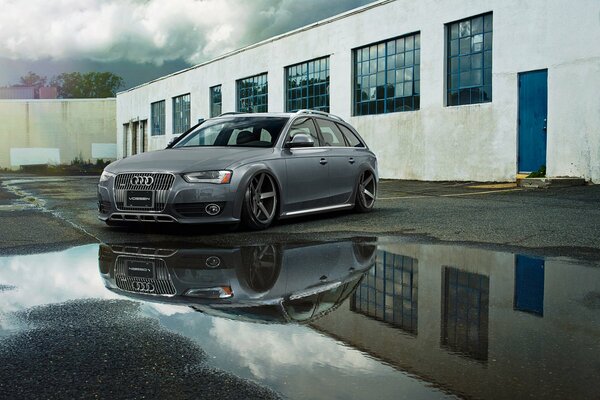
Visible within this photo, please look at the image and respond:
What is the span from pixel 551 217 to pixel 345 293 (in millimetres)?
6324

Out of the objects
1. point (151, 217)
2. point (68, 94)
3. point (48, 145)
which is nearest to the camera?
point (151, 217)

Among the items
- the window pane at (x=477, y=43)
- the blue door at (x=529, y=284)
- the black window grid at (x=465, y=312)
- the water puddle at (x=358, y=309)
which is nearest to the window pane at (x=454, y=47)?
the window pane at (x=477, y=43)

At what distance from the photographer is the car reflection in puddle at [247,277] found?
453 cm

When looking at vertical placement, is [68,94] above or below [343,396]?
above

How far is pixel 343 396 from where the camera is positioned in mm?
2855

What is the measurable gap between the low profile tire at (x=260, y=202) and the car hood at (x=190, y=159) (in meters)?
0.31

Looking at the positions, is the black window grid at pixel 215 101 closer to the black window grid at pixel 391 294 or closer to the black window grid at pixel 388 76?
the black window grid at pixel 388 76

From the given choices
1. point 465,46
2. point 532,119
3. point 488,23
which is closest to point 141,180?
point 532,119

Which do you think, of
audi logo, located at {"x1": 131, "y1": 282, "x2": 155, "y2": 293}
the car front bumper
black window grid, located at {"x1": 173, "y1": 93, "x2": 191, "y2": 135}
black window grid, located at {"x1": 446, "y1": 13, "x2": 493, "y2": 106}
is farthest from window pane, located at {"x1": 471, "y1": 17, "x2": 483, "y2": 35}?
black window grid, located at {"x1": 173, "y1": 93, "x2": 191, "y2": 135}

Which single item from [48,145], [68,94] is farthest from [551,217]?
[68,94]

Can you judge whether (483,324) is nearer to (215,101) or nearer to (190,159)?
(190,159)

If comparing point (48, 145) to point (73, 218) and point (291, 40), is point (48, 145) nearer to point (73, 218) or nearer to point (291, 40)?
point (291, 40)

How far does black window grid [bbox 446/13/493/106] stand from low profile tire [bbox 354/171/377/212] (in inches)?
457

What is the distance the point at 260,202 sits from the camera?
9.05 meters
